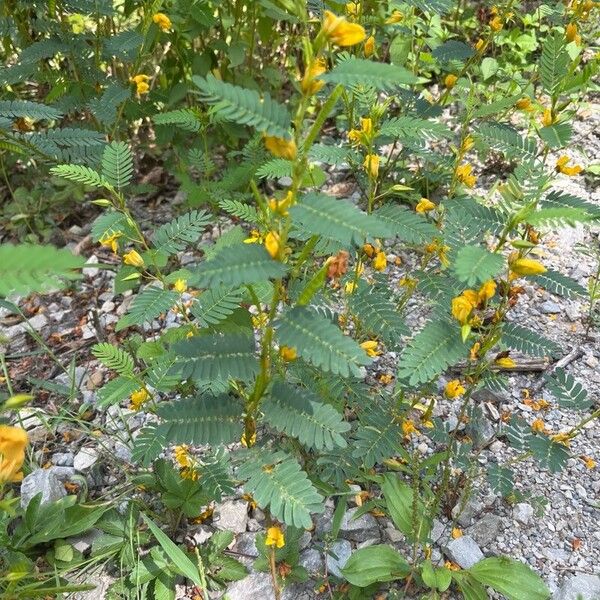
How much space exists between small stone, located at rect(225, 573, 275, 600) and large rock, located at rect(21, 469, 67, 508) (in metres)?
0.58

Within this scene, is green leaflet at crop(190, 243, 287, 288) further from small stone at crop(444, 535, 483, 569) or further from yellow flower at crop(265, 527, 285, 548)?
small stone at crop(444, 535, 483, 569)

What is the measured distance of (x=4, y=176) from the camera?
2.84m

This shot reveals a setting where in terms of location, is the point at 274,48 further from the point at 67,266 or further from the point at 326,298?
the point at 67,266

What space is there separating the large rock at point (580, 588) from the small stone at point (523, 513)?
7.5 inches

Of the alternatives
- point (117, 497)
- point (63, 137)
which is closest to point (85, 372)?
point (117, 497)

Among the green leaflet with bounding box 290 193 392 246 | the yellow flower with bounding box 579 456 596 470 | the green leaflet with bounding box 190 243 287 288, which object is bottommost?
the yellow flower with bounding box 579 456 596 470

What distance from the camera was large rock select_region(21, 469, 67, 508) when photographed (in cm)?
180

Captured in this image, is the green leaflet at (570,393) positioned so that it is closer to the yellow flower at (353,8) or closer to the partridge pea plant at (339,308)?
the partridge pea plant at (339,308)

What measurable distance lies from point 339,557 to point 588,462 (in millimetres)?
799

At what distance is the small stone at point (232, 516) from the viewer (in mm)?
1790

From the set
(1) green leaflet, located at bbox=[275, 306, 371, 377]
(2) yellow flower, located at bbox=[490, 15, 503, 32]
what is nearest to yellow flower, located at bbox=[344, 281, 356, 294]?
→ (1) green leaflet, located at bbox=[275, 306, 371, 377]

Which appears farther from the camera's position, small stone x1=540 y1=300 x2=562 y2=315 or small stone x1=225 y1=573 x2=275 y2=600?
small stone x1=540 y1=300 x2=562 y2=315

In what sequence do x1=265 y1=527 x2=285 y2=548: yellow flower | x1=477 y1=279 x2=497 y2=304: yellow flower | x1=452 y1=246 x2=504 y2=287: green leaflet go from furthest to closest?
x1=265 y1=527 x2=285 y2=548: yellow flower, x1=477 y1=279 x2=497 y2=304: yellow flower, x1=452 y1=246 x2=504 y2=287: green leaflet

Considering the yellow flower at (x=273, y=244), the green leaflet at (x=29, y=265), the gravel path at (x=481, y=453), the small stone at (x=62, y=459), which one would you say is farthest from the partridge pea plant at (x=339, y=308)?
the small stone at (x=62, y=459)
